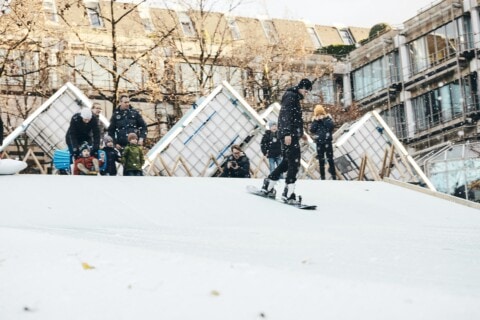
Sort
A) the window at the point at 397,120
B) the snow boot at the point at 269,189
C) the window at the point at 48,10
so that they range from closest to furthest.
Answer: the snow boot at the point at 269,189 → the window at the point at 48,10 → the window at the point at 397,120

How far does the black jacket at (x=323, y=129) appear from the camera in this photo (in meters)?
12.4

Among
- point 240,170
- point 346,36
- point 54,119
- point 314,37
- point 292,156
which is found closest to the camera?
point 292,156

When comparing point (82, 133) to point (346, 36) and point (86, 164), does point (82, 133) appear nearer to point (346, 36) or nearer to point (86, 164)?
point (86, 164)

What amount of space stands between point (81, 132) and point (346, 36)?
36.8 m

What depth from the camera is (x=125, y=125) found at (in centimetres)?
1126

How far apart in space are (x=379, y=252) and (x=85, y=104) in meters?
10.6

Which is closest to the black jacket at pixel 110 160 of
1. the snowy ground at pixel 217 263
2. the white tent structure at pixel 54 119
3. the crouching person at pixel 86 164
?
the crouching person at pixel 86 164

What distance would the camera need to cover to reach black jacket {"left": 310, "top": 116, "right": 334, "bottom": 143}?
1242 cm

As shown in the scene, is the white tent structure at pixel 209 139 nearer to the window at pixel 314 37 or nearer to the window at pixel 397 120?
the window at pixel 397 120

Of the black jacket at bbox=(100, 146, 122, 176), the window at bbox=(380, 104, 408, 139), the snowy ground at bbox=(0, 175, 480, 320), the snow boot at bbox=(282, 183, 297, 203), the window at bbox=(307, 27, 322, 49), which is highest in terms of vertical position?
the window at bbox=(307, 27, 322, 49)

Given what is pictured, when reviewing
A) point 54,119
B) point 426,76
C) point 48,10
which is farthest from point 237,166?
point 426,76

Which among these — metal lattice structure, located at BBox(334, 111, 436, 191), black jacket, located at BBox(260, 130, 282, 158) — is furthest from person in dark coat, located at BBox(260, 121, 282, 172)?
metal lattice structure, located at BBox(334, 111, 436, 191)

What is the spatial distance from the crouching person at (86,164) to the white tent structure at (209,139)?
309 cm

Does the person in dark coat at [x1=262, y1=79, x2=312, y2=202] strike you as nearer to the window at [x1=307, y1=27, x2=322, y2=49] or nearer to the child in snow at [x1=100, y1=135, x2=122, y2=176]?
the child in snow at [x1=100, y1=135, x2=122, y2=176]
